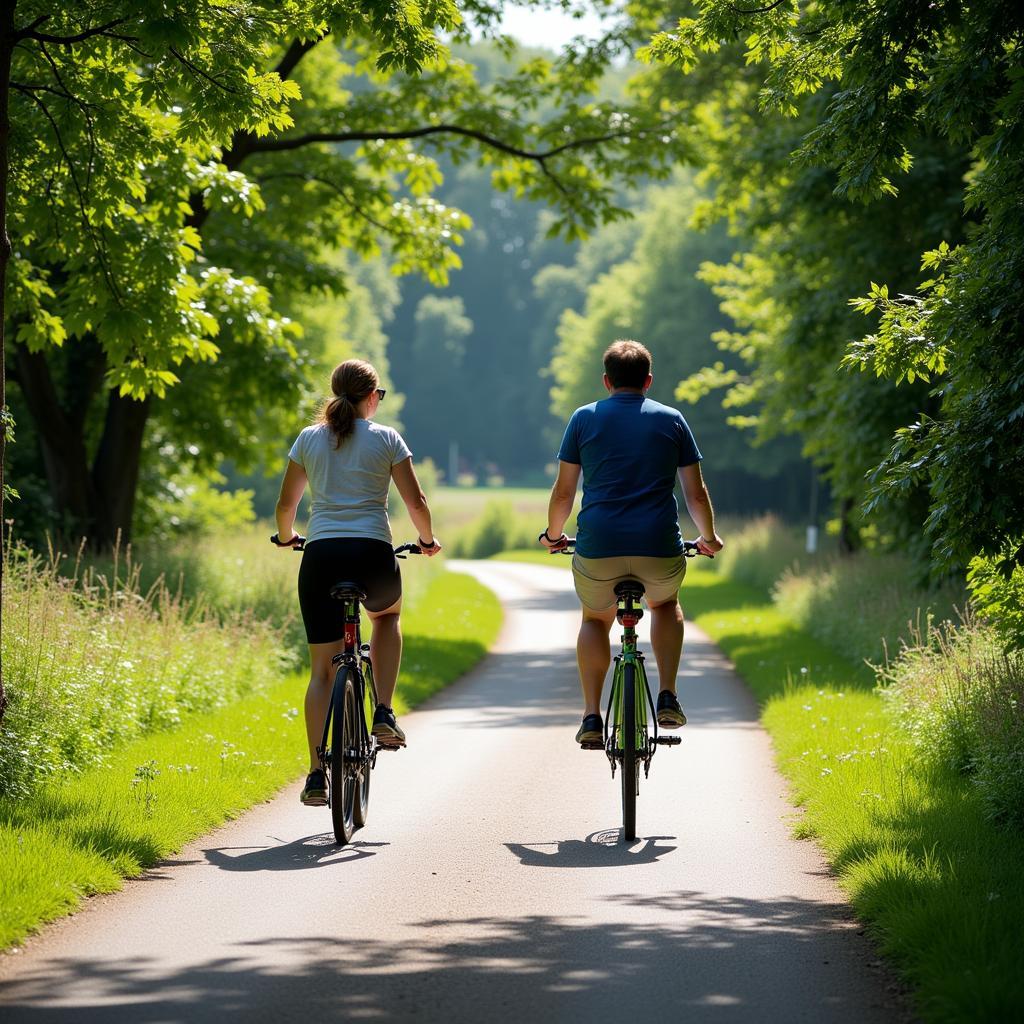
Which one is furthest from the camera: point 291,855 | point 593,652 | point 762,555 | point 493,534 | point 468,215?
point 493,534

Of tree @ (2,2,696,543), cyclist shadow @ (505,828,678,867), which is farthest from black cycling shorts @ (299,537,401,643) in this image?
tree @ (2,2,696,543)

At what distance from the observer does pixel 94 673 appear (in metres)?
10.1

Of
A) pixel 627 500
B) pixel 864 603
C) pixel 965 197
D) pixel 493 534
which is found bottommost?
pixel 627 500

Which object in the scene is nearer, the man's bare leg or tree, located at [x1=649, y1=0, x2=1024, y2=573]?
tree, located at [x1=649, y1=0, x2=1024, y2=573]

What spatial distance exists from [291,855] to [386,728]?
2.83 feet

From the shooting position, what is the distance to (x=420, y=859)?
23.7 feet

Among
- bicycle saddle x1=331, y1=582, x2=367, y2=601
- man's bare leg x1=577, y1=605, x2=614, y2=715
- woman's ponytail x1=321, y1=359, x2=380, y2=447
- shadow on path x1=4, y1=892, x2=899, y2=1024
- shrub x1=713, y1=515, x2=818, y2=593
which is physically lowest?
shadow on path x1=4, y1=892, x2=899, y2=1024

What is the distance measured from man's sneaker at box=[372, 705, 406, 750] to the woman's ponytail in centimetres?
143

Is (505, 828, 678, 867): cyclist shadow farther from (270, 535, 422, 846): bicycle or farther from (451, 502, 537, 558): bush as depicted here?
(451, 502, 537, 558): bush

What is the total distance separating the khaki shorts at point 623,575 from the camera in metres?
7.66

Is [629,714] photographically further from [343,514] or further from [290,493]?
[290,493]

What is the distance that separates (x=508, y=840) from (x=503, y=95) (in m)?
13.0

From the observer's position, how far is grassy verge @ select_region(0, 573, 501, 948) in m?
6.16

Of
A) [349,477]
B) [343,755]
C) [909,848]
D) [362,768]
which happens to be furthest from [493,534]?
[909,848]
